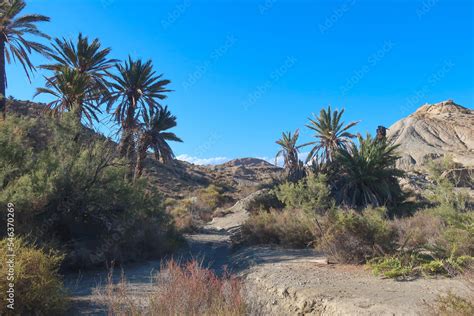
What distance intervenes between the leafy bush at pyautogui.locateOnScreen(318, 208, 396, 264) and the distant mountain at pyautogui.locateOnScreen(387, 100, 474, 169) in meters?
41.0

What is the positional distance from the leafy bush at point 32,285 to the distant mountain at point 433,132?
4806cm

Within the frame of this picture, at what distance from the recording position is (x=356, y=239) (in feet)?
32.3

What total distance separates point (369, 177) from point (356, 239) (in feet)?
37.7

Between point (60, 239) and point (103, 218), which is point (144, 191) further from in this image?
point (60, 239)

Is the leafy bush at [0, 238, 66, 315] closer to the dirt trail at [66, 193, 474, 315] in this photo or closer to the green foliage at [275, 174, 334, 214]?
the dirt trail at [66, 193, 474, 315]

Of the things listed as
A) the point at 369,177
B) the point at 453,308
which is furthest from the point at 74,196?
the point at 369,177

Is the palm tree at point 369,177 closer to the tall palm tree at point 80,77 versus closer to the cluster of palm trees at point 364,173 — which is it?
the cluster of palm trees at point 364,173

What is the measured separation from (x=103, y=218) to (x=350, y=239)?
726cm

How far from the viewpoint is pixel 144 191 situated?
1461cm

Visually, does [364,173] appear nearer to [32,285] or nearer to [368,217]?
[368,217]

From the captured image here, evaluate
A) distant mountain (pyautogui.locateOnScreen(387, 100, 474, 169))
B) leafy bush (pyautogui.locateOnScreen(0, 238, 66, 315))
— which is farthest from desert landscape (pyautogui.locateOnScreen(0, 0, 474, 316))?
distant mountain (pyautogui.locateOnScreen(387, 100, 474, 169))

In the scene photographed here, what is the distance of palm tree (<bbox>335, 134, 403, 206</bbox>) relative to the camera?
2031 cm

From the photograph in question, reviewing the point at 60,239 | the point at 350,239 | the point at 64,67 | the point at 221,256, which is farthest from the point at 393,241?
the point at 64,67

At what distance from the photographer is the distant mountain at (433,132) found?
52.8m
